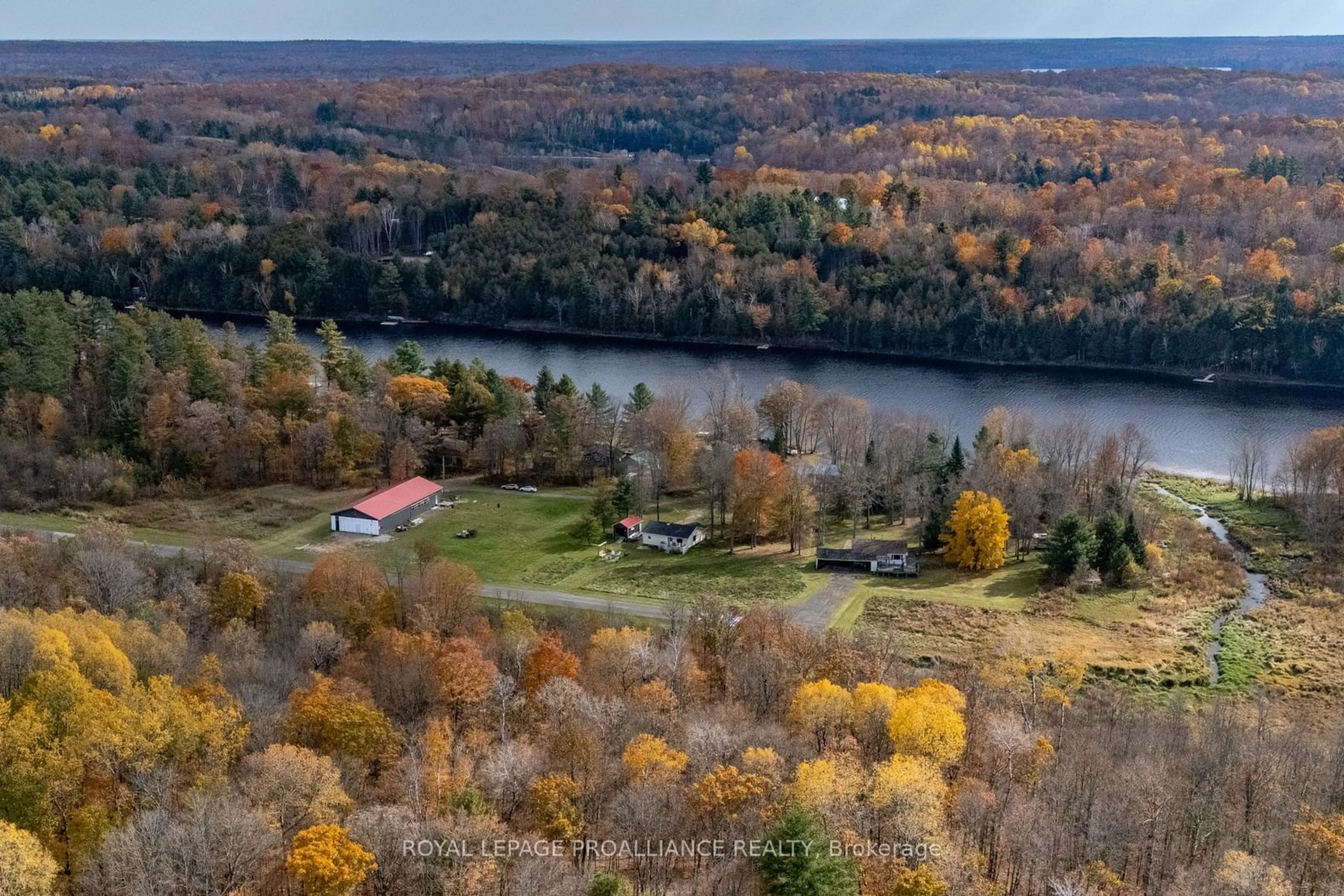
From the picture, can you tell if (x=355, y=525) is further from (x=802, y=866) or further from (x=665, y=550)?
(x=802, y=866)

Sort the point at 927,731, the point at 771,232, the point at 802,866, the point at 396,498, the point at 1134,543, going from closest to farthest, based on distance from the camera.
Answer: the point at 802,866 → the point at 927,731 → the point at 1134,543 → the point at 396,498 → the point at 771,232

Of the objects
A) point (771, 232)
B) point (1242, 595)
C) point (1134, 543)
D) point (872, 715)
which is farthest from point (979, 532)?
point (771, 232)

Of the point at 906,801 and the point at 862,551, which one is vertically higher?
the point at 906,801

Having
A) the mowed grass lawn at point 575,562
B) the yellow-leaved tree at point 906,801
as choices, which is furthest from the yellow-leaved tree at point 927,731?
the mowed grass lawn at point 575,562

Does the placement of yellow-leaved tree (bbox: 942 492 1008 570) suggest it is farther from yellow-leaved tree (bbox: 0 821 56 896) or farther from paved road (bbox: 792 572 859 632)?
yellow-leaved tree (bbox: 0 821 56 896)

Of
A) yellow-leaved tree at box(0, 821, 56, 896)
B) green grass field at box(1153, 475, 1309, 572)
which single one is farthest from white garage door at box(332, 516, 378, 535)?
green grass field at box(1153, 475, 1309, 572)

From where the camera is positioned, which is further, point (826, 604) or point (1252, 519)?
point (1252, 519)

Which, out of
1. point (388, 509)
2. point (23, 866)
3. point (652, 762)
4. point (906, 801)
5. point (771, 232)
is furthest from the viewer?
point (771, 232)

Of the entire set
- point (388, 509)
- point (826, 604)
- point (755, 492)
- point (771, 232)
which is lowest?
point (826, 604)
